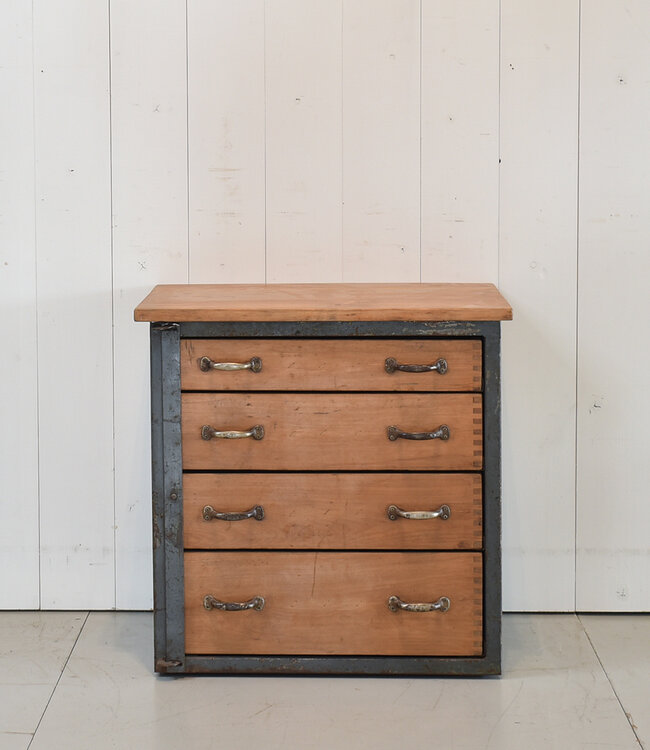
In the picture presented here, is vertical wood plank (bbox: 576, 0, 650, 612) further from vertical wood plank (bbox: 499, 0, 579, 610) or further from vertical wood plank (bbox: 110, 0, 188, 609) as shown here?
vertical wood plank (bbox: 110, 0, 188, 609)

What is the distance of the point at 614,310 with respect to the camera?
9.09 ft

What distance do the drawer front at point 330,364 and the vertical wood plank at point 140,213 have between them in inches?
17.6

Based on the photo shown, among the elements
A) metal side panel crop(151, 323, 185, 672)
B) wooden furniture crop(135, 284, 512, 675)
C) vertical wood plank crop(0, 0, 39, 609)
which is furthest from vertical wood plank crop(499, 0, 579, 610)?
vertical wood plank crop(0, 0, 39, 609)

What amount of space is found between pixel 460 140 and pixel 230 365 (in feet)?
2.65

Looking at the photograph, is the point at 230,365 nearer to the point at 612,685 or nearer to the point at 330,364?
the point at 330,364

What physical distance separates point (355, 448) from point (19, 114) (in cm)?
114

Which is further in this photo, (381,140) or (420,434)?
(381,140)

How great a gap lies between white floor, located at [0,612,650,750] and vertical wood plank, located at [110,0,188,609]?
0.90 ft

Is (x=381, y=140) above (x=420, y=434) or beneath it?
above

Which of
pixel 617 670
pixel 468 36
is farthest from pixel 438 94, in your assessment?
pixel 617 670

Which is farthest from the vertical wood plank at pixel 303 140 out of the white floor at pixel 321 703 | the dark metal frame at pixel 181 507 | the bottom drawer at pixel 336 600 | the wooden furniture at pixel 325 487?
the white floor at pixel 321 703

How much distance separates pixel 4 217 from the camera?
2.78 metres

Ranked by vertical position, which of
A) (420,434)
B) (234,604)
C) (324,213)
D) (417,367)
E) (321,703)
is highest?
(324,213)

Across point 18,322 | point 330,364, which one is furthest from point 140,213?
point 330,364
